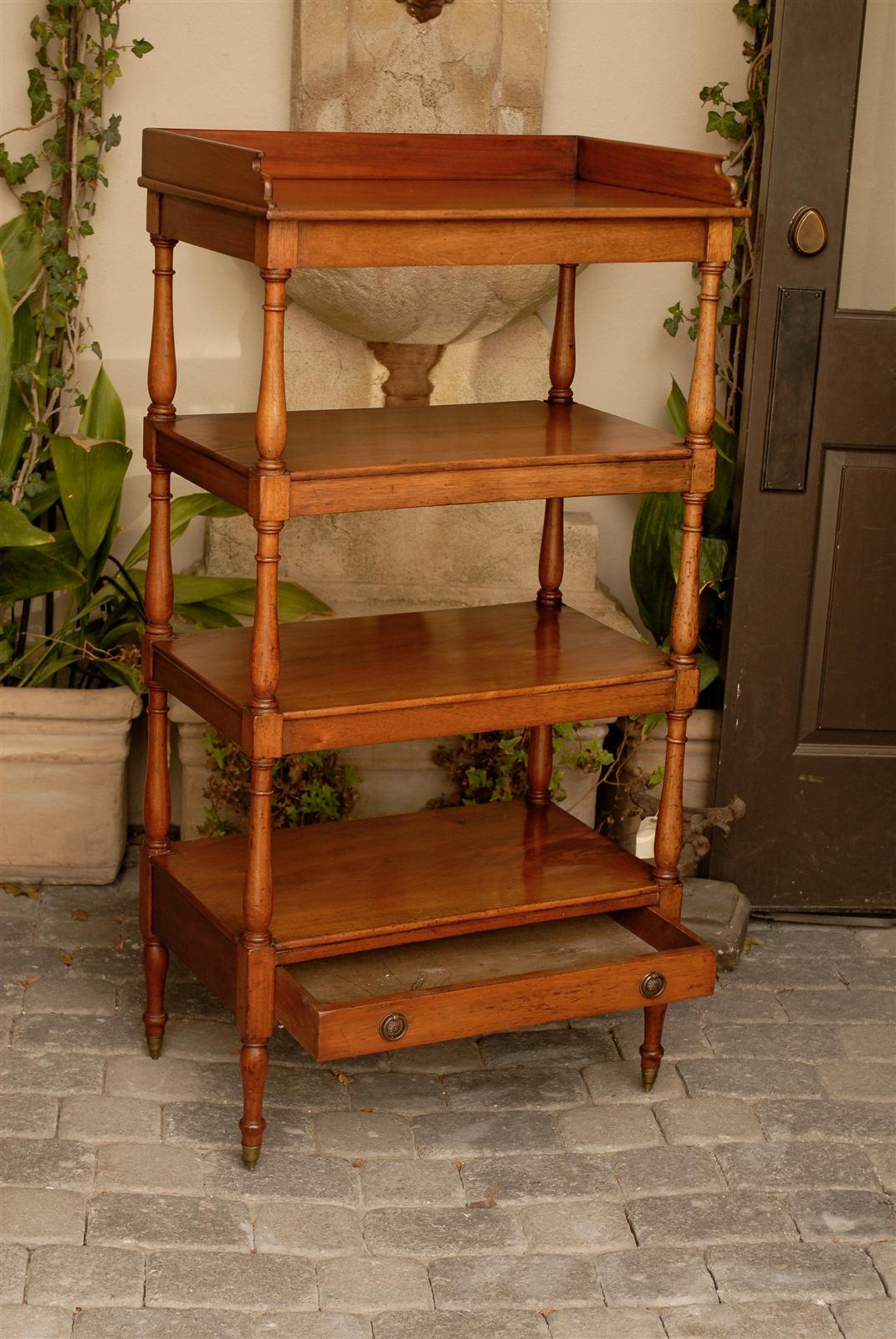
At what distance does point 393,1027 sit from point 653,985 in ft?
1.65

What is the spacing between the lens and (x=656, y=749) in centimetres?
409

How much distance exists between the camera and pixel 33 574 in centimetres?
375

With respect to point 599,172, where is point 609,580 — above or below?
below

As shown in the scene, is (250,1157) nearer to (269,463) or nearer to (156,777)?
(156,777)

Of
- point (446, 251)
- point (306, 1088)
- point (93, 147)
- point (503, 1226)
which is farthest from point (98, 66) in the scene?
point (503, 1226)

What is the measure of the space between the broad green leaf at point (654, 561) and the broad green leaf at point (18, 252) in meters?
1.51

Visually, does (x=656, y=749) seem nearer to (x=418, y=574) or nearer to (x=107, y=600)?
(x=418, y=574)

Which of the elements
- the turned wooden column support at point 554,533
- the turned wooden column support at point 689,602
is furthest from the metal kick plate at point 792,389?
the turned wooden column support at point 689,602

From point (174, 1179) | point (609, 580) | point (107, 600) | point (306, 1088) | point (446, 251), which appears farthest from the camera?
point (609, 580)

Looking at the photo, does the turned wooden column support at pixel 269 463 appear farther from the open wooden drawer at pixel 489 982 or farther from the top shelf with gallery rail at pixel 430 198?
the open wooden drawer at pixel 489 982

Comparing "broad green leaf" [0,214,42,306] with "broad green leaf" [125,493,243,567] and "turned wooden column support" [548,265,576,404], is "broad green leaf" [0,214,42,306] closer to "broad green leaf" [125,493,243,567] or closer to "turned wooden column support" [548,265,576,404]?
"broad green leaf" [125,493,243,567]

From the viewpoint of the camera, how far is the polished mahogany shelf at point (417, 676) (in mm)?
2836

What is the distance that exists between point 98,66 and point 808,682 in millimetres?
2144

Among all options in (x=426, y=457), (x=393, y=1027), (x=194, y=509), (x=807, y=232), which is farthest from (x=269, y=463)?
(x=807, y=232)
